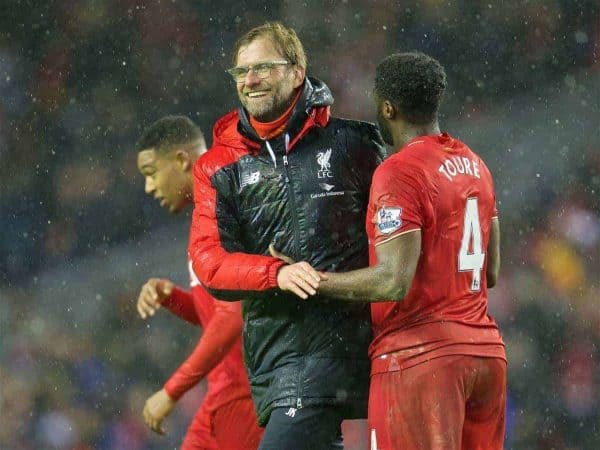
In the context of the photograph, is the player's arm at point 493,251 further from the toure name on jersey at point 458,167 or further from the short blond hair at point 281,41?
the short blond hair at point 281,41

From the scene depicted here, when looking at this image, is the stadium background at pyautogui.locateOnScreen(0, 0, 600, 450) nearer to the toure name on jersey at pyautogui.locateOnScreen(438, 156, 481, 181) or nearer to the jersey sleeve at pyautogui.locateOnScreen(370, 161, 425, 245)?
the toure name on jersey at pyautogui.locateOnScreen(438, 156, 481, 181)

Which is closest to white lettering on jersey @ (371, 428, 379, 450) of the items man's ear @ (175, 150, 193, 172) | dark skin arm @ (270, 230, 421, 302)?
dark skin arm @ (270, 230, 421, 302)

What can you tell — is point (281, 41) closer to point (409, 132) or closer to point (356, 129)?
point (356, 129)

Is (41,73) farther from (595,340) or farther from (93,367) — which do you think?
(595,340)

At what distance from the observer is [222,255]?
12.0 ft

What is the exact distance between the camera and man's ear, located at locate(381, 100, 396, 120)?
3568 millimetres

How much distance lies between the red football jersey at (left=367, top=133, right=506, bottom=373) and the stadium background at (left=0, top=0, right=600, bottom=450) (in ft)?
13.9

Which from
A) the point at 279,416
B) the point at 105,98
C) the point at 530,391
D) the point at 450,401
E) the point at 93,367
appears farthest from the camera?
the point at 105,98

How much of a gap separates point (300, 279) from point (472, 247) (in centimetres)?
56

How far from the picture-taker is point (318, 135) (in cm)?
377

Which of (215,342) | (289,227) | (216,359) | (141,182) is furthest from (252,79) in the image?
(141,182)

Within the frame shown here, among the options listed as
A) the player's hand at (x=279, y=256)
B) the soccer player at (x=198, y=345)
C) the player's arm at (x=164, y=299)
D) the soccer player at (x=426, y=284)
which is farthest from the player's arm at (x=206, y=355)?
the soccer player at (x=426, y=284)

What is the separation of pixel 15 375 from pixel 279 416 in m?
5.47

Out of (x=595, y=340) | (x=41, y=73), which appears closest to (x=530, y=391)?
(x=595, y=340)
